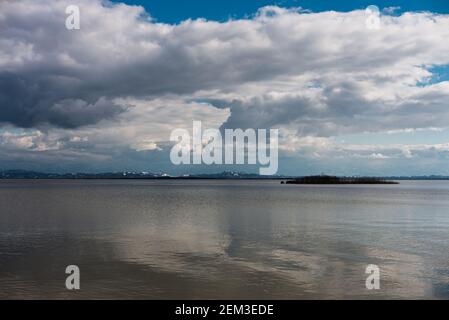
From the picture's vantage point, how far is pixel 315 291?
19.2 meters

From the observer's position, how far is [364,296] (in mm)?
18609

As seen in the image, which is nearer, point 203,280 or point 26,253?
point 203,280

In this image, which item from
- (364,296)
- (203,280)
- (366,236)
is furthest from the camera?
(366,236)

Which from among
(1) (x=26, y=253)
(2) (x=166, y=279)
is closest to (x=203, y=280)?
(2) (x=166, y=279)

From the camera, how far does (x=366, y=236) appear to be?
118 ft

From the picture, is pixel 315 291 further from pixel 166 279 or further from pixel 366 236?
pixel 366 236

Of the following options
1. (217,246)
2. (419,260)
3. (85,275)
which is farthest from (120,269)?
(419,260)

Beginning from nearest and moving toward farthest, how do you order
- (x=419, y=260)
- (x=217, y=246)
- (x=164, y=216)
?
(x=419, y=260), (x=217, y=246), (x=164, y=216)
